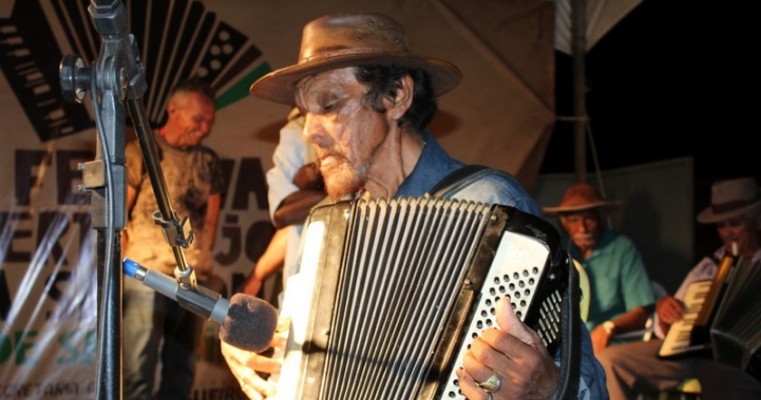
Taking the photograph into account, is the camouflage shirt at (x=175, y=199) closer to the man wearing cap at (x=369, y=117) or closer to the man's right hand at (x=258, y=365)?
the man wearing cap at (x=369, y=117)

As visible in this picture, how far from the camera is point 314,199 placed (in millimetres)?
4098

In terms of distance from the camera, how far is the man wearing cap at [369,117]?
2146mm

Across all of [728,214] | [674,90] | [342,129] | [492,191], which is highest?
[674,90]

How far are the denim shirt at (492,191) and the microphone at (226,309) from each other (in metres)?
0.64

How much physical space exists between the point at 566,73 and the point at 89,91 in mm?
8182

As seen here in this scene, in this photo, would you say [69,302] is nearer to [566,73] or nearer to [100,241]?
[100,241]

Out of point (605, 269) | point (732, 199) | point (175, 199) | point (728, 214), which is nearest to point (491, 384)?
point (175, 199)

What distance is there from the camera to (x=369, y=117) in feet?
7.75

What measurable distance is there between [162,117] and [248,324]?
10.7 ft

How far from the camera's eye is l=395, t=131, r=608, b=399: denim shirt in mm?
1938

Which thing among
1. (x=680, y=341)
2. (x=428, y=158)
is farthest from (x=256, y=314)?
(x=680, y=341)

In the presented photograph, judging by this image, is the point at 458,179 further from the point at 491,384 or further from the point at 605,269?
the point at 605,269

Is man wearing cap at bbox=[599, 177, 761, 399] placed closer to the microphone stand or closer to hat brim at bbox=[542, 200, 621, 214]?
hat brim at bbox=[542, 200, 621, 214]

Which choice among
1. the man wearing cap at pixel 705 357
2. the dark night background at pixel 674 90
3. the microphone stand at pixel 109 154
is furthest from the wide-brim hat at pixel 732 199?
the microphone stand at pixel 109 154
